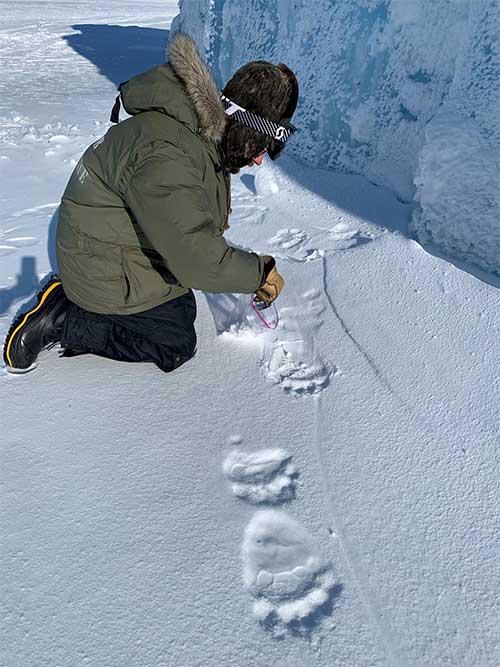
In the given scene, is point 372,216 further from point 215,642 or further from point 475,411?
point 215,642

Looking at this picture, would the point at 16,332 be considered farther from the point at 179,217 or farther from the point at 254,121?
the point at 254,121

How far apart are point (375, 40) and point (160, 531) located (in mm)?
2488

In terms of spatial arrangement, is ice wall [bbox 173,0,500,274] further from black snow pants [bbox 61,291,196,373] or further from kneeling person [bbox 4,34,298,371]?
black snow pants [bbox 61,291,196,373]

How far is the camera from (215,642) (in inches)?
42.4

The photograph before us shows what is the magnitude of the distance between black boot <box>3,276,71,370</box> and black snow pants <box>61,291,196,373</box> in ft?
0.10

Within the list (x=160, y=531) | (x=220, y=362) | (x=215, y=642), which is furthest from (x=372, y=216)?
(x=215, y=642)

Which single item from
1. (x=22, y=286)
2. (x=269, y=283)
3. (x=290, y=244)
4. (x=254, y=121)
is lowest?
(x=22, y=286)

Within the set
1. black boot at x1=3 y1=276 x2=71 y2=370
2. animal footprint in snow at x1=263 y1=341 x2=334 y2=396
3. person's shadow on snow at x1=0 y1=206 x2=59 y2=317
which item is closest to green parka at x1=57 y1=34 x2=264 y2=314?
black boot at x1=3 y1=276 x2=71 y2=370

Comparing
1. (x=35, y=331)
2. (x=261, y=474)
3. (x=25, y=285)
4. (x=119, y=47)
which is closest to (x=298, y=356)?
Result: (x=261, y=474)

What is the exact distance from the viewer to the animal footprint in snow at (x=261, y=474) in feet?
4.47

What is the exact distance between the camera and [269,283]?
1.63 m

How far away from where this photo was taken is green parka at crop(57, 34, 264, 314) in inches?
52.1

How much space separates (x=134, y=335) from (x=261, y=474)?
0.58m

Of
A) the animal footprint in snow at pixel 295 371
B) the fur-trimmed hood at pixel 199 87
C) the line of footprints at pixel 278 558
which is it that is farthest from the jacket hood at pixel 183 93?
the line of footprints at pixel 278 558
